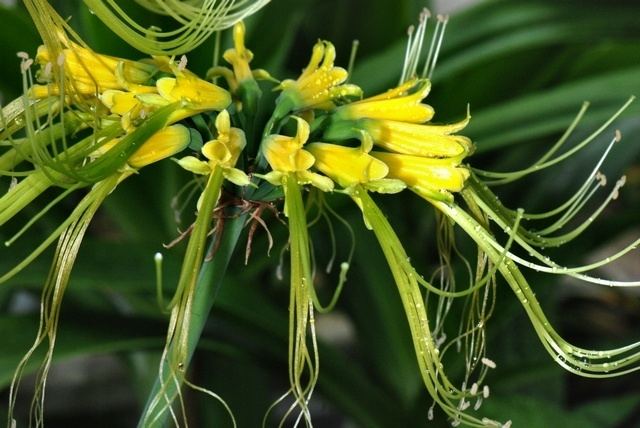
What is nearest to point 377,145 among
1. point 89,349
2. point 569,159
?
point 89,349

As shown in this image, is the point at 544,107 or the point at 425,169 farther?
the point at 544,107

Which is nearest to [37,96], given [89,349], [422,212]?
[89,349]

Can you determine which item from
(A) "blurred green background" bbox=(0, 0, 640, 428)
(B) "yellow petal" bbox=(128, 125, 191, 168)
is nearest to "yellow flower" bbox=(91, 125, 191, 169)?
(B) "yellow petal" bbox=(128, 125, 191, 168)

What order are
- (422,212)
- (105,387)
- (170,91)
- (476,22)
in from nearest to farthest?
(170,91) < (476,22) < (422,212) < (105,387)

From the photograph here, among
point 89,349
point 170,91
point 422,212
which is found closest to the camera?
point 170,91

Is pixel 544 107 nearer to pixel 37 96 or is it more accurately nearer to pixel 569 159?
pixel 569 159

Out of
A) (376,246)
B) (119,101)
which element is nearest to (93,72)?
(119,101)

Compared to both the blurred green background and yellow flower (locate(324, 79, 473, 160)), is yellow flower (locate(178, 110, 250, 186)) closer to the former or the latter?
yellow flower (locate(324, 79, 473, 160))

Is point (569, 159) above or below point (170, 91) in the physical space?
above
